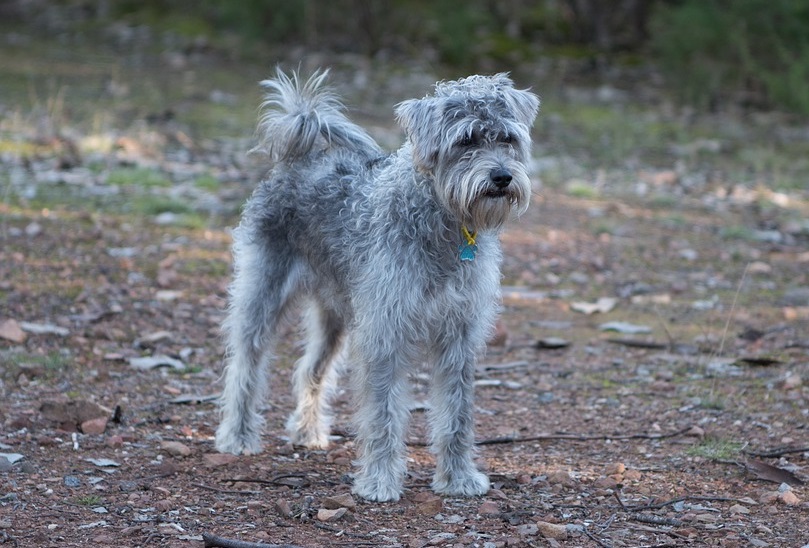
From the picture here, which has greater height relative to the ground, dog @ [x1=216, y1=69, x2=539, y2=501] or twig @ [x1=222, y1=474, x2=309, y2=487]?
dog @ [x1=216, y1=69, x2=539, y2=501]

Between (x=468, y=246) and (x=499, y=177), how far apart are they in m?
0.45

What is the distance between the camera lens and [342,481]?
562cm

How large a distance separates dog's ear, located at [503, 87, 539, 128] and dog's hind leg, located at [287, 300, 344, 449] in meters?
1.64

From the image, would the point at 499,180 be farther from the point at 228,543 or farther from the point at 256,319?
the point at 228,543

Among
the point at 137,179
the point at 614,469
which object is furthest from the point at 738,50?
the point at 614,469

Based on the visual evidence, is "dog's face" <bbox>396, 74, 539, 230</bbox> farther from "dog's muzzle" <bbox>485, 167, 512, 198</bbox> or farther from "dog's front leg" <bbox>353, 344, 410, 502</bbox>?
"dog's front leg" <bbox>353, 344, 410, 502</bbox>

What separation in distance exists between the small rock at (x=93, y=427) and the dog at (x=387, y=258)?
2.17ft

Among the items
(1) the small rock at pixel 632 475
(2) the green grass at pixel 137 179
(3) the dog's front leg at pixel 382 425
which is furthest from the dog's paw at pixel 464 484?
(2) the green grass at pixel 137 179

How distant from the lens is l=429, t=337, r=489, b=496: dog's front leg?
5426mm

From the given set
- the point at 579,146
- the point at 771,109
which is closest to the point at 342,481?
the point at 579,146

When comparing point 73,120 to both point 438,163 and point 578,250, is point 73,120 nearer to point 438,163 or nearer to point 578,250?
point 578,250

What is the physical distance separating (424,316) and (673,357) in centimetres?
296

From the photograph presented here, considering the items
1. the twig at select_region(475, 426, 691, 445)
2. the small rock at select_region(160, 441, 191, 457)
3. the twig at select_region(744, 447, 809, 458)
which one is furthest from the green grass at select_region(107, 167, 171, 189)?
the twig at select_region(744, 447, 809, 458)

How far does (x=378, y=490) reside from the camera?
5.31 metres
